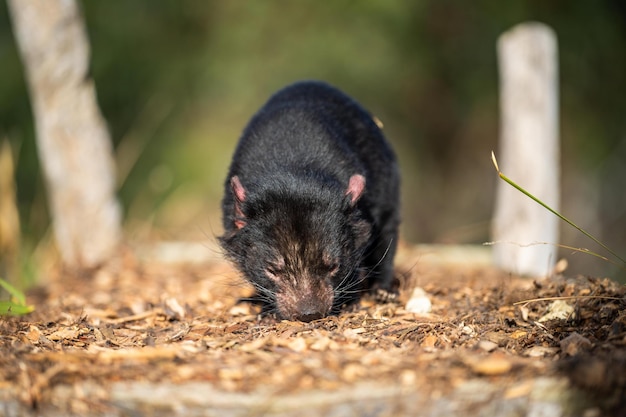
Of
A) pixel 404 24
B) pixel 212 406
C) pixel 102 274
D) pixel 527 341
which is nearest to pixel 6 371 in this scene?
pixel 212 406

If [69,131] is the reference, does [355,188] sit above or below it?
below

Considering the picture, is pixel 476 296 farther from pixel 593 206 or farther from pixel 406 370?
pixel 593 206

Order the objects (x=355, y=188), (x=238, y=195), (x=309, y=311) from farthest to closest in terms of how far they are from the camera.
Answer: (x=355, y=188), (x=238, y=195), (x=309, y=311)

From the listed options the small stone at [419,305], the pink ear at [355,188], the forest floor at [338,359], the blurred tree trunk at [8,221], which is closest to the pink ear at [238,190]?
the pink ear at [355,188]

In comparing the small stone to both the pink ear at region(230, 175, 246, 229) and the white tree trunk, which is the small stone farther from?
the white tree trunk

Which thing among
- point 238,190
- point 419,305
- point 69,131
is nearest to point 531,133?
point 419,305

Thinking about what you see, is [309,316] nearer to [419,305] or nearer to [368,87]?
[419,305]

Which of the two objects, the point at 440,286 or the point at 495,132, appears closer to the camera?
the point at 440,286
